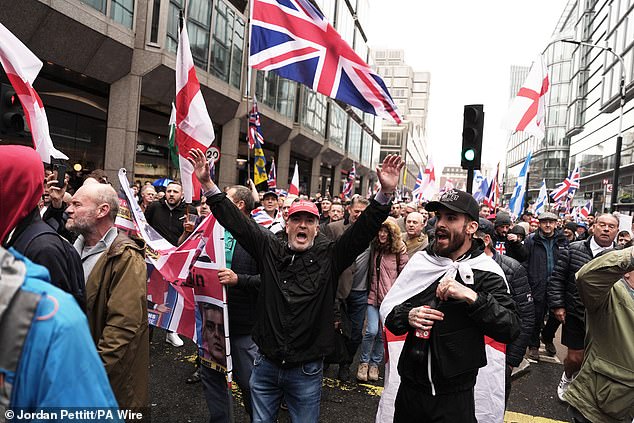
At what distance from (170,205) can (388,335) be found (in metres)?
4.36

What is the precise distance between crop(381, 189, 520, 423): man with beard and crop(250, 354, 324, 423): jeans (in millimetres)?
557

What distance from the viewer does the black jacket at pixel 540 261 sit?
22.2ft

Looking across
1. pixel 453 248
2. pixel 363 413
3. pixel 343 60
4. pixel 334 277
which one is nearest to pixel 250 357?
pixel 334 277

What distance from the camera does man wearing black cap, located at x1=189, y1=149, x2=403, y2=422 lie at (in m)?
2.96

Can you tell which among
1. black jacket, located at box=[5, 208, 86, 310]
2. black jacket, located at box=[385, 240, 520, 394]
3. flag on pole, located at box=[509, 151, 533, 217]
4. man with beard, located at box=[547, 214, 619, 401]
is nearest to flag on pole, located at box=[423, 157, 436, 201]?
flag on pole, located at box=[509, 151, 533, 217]

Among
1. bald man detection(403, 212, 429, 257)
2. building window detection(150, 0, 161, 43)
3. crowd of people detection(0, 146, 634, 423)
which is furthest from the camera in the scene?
building window detection(150, 0, 161, 43)

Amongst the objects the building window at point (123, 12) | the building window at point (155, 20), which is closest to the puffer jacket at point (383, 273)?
the building window at point (123, 12)

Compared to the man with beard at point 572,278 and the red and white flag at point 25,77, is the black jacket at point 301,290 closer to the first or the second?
the red and white flag at point 25,77

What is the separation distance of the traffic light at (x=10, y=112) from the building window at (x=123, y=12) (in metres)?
10.0

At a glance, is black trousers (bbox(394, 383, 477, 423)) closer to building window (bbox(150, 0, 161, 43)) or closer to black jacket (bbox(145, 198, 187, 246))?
black jacket (bbox(145, 198, 187, 246))

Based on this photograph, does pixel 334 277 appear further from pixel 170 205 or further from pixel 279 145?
pixel 279 145

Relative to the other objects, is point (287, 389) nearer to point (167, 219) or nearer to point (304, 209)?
point (304, 209)

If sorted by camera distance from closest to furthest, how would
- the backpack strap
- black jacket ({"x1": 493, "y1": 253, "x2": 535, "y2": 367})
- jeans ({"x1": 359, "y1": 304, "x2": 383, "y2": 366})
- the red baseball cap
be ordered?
the backpack strap → the red baseball cap → black jacket ({"x1": 493, "y1": 253, "x2": 535, "y2": 367}) → jeans ({"x1": 359, "y1": 304, "x2": 383, "y2": 366})

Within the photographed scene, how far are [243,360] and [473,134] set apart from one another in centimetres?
421
